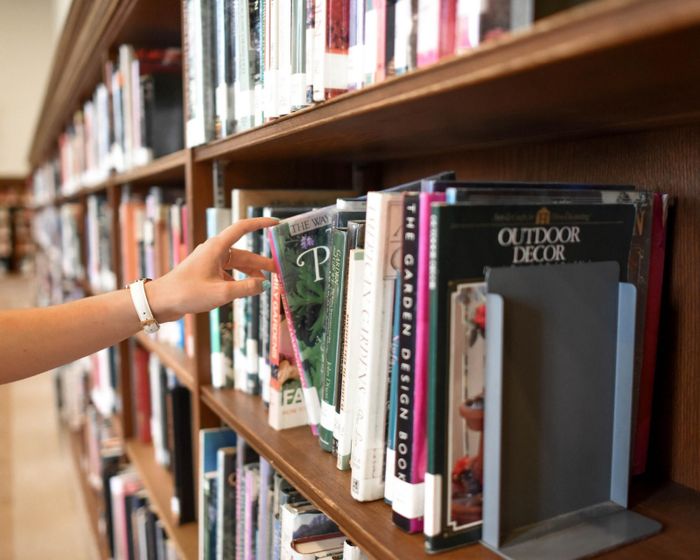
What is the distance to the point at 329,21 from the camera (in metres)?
0.71

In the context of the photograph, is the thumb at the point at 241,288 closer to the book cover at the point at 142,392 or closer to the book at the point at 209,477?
the book at the point at 209,477

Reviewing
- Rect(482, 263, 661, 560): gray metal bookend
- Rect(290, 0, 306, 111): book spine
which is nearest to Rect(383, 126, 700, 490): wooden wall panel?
Rect(482, 263, 661, 560): gray metal bookend

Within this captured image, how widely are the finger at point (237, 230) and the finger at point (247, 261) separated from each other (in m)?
0.04

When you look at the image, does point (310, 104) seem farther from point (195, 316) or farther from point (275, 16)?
point (195, 316)

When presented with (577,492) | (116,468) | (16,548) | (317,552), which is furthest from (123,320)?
(16,548)

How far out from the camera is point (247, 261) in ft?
3.07

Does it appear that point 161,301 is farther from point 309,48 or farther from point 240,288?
point 309,48

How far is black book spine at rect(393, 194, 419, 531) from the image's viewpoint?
57cm

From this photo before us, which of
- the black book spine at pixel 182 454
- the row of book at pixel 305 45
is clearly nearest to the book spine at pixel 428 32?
the row of book at pixel 305 45

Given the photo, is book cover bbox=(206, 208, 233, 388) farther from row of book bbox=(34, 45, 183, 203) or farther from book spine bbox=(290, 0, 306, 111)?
row of book bbox=(34, 45, 183, 203)

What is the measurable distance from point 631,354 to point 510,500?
20 cm

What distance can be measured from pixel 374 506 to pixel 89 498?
7.89ft

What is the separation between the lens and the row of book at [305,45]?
0.52 m

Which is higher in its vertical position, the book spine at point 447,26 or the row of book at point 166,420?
the book spine at point 447,26
